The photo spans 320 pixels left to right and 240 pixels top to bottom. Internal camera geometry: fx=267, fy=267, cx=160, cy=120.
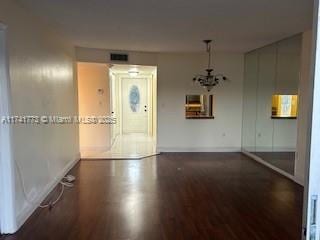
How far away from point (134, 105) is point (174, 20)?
266 inches

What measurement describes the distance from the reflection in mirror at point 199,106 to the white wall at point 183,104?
0.56 feet

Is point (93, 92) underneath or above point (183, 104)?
above

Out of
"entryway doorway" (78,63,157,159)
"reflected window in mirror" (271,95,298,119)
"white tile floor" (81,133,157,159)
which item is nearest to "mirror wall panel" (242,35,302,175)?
"reflected window in mirror" (271,95,298,119)

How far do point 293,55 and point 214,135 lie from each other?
2876 mm

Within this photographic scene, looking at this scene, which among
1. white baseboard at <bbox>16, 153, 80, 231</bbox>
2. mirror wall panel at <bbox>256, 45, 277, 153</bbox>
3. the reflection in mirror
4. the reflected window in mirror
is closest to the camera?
white baseboard at <bbox>16, 153, 80, 231</bbox>

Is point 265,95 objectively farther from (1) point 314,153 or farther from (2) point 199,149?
(1) point 314,153

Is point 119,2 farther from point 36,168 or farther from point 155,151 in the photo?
point 155,151

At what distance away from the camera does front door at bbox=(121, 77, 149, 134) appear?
10.1 metres

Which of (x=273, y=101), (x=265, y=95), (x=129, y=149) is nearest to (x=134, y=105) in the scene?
(x=129, y=149)

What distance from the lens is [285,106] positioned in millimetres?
5000

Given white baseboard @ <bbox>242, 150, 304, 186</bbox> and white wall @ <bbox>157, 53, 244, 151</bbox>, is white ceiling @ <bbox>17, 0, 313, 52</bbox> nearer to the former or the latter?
white wall @ <bbox>157, 53, 244, 151</bbox>

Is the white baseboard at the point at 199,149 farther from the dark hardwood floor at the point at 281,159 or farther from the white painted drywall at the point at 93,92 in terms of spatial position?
the white painted drywall at the point at 93,92

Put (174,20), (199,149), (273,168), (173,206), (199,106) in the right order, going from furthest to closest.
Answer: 1. (199,106)
2. (199,149)
3. (273,168)
4. (174,20)
5. (173,206)

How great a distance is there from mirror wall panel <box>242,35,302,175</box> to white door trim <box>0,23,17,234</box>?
14.0 feet
